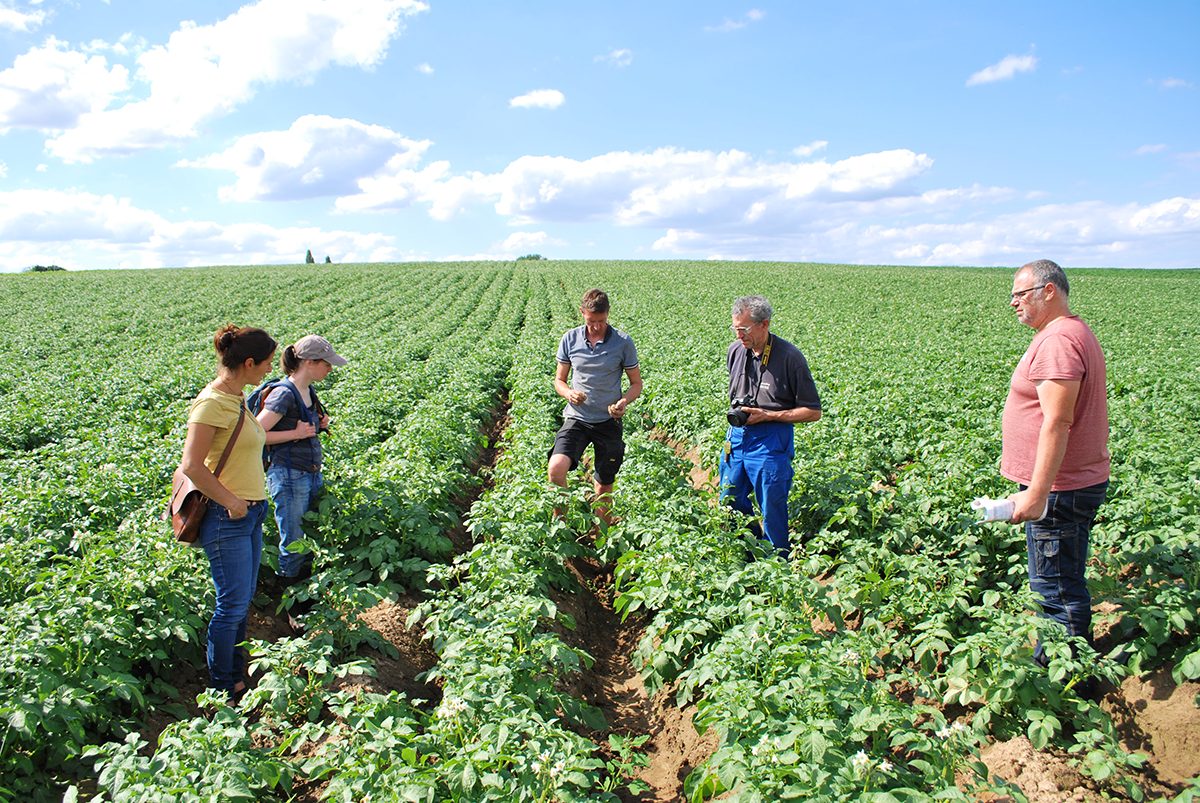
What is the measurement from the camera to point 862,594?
183 inches

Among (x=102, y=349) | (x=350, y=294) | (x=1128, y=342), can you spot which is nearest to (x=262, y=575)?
(x=102, y=349)

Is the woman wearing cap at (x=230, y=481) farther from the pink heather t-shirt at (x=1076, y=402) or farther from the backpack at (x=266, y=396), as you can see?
the pink heather t-shirt at (x=1076, y=402)

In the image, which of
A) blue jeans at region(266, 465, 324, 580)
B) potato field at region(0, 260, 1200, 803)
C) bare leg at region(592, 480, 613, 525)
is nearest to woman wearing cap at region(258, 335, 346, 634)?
blue jeans at region(266, 465, 324, 580)

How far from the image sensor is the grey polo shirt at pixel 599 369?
607 cm

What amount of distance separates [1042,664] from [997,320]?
23.0 m

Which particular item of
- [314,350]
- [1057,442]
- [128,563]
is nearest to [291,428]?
[314,350]

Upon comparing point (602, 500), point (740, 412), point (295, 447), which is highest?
point (740, 412)

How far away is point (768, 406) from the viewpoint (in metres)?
5.21

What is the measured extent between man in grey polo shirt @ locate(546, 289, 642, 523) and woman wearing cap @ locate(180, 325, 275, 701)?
2.53 m

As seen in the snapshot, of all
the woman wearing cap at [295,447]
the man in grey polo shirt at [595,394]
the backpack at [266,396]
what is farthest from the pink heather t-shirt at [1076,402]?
the backpack at [266,396]

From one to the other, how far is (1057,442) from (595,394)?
3.50 m

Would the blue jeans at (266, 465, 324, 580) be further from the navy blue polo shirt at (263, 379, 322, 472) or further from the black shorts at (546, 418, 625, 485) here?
the black shorts at (546, 418, 625, 485)

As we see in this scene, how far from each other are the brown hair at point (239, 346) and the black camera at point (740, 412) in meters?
3.18

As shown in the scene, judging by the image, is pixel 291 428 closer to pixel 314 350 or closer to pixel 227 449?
pixel 314 350
